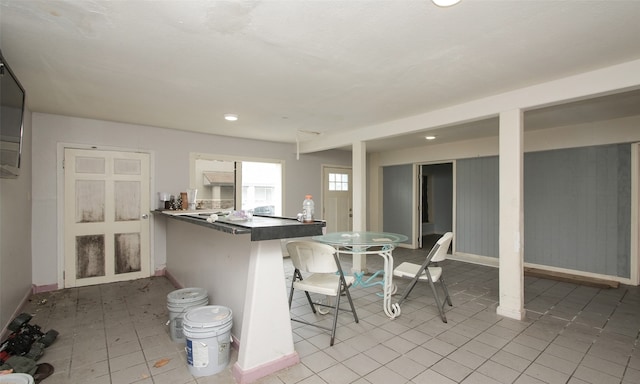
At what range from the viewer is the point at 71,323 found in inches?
119

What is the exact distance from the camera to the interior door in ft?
22.3

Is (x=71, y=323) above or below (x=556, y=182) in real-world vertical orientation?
below

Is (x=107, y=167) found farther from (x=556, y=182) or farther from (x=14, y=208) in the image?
(x=556, y=182)

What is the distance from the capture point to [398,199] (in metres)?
7.21

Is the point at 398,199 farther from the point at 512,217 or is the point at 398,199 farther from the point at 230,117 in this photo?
the point at 230,117

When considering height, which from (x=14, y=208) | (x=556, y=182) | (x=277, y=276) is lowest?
(x=277, y=276)

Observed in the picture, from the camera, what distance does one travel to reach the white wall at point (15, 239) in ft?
9.02

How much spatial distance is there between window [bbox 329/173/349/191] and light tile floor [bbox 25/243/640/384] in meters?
3.35

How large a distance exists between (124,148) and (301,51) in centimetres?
359

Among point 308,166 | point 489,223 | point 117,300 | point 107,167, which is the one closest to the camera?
point 117,300

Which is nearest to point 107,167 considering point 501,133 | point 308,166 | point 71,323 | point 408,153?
point 71,323

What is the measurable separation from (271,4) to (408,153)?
18.6 ft

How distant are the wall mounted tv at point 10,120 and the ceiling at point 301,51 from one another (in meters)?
0.24

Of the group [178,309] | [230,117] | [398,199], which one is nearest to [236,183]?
[230,117]
